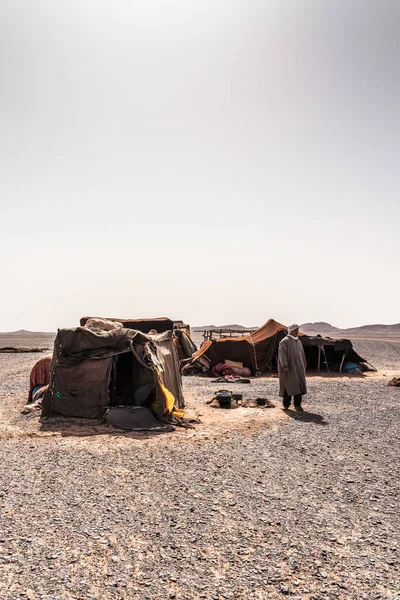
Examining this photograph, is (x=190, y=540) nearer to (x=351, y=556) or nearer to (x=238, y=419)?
(x=351, y=556)

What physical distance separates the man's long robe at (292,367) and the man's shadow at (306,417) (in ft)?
1.73

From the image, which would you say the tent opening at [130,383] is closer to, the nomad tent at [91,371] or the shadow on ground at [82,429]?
the nomad tent at [91,371]

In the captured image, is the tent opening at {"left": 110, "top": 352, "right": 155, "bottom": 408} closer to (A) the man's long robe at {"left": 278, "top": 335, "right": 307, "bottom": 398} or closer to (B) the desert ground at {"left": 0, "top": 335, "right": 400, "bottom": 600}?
(B) the desert ground at {"left": 0, "top": 335, "right": 400, "bottom": 600}

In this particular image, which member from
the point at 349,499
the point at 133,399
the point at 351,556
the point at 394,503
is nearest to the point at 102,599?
the point at 351,556

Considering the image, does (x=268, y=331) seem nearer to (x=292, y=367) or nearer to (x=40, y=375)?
(x=292, y=367)

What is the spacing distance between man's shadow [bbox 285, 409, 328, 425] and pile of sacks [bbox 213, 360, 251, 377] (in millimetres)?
9041

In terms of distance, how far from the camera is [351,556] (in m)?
4.64

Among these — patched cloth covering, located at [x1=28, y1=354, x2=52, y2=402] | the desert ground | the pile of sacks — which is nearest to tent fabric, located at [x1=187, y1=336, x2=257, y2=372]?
the pile of sacks

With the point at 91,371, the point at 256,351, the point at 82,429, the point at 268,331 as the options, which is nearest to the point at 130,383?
the point at 91,371

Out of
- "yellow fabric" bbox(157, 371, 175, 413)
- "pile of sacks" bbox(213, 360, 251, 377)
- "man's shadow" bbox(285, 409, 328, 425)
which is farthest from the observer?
"pile of sacks" bbox(213, 360, 251, 377)

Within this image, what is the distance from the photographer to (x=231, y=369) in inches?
851

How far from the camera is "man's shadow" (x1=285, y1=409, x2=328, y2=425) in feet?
36.8

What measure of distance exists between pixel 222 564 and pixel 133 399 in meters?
7.61

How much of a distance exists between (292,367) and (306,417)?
1360 millimetres
